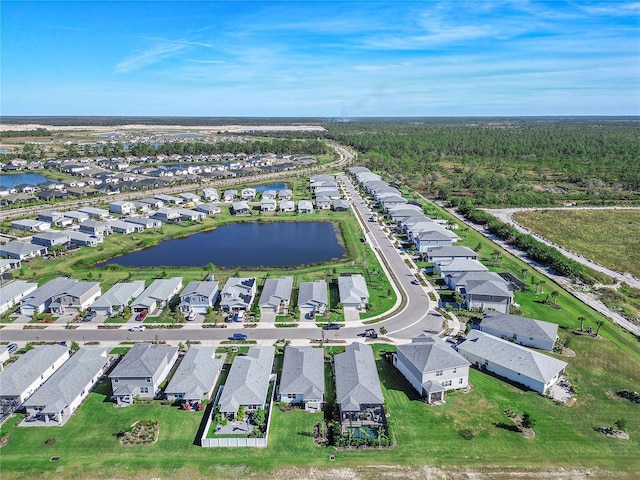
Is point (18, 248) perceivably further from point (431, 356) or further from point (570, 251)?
point (570, 251)

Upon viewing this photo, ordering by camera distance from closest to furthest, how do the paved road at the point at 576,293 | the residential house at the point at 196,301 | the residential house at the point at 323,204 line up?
the paved road at the point at 576,293
the residential house at the point at 196,301
the residential house at the point at 323,204

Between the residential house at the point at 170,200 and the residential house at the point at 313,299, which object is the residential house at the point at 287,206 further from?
the residential house at the point at 313,299

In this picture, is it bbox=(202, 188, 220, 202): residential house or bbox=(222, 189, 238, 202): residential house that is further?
bbox=(222, 189, 238, 202): residential house

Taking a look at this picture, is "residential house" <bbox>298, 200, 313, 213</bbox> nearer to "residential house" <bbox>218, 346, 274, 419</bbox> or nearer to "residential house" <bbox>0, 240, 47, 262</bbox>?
"residential house" <bbox>0, 240, 47, 262</bbox>

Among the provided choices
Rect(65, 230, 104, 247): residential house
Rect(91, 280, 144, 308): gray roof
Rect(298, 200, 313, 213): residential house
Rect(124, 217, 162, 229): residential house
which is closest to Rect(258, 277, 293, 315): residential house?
Rect(91, 280, 144, 308): gray roof

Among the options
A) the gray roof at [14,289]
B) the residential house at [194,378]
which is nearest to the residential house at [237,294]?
the residential house at [194,378]

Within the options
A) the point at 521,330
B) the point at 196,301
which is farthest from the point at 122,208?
the point at 521,330

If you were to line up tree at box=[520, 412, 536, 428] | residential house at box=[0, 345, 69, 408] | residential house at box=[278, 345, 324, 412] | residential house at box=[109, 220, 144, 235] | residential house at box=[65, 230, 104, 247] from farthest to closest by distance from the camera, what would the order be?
residential house at box=[109, 220, 144, 235] < residential house at box=[65, 230, 104, 247] < residential house at box=[0, 345, 69, 408] < residential house at box=[278, 345, 324, 412] < tree at box=[520, 412, 536, 428]
